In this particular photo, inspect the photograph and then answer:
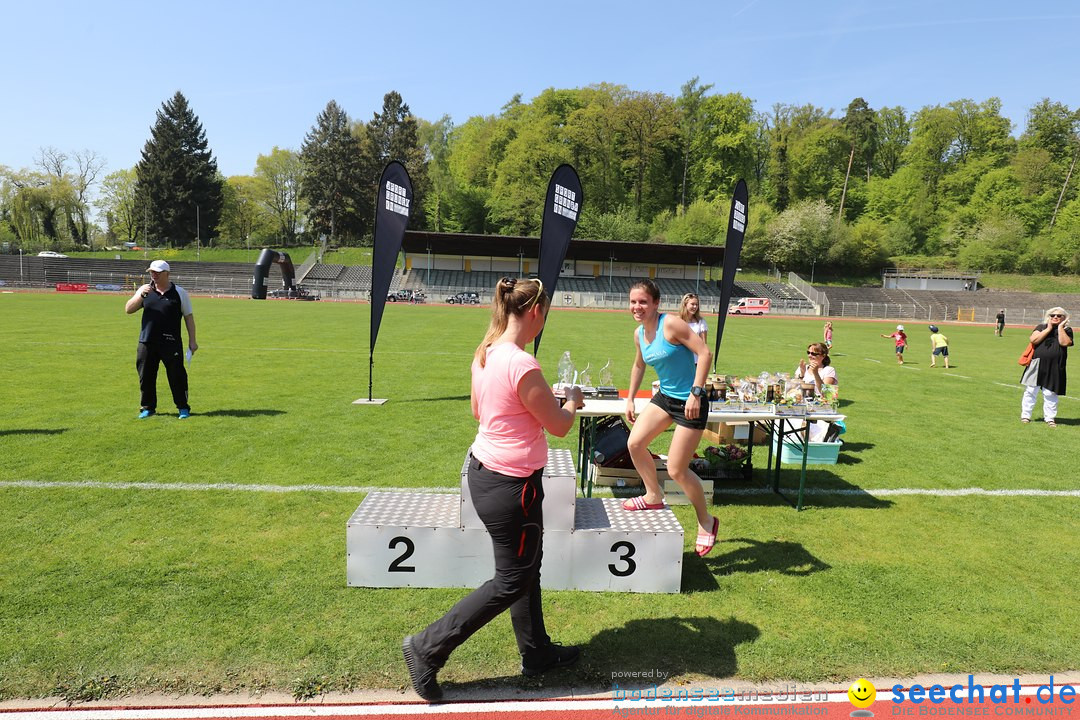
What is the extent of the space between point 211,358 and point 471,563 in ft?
40.4

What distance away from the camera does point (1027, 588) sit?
4.11m

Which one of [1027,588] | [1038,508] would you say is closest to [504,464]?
[1027,588]

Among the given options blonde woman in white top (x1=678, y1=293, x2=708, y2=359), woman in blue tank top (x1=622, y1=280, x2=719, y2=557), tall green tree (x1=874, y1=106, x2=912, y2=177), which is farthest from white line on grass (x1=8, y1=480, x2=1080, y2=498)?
tall green tree (x1=874, y1=106, x2=912, y2=177)

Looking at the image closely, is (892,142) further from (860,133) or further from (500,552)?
(500,552)

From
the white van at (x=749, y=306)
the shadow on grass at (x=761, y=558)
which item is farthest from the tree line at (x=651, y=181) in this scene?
the shadow on grass at (x=761, y=558)

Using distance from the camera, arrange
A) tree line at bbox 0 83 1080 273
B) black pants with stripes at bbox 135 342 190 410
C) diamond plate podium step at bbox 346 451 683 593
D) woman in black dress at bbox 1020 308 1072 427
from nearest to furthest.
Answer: diamond plate podium step at bbox 346 451 683 593 < black pants with stripes at bbox 135 342 190 410 < woman in black dress at bbox 1020 308 1072 427 < tree line at bbox 0 83 1080 273

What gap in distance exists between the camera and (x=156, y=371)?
8.26 meters

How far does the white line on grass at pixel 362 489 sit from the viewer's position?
18.2 ft

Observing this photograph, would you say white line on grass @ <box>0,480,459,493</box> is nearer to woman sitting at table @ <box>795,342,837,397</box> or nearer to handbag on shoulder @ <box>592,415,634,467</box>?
handbag on shoulder @ <box>592,415,634,467</box>

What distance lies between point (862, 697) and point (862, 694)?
0.01m

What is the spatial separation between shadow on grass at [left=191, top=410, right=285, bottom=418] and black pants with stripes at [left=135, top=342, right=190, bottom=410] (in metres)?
0.25

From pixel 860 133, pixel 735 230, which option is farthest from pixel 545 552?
pixel 860 133

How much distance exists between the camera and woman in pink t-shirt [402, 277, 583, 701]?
2641mm

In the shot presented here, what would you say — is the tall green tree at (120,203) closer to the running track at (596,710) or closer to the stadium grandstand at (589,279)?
the stadium grandstand at (589,279)
